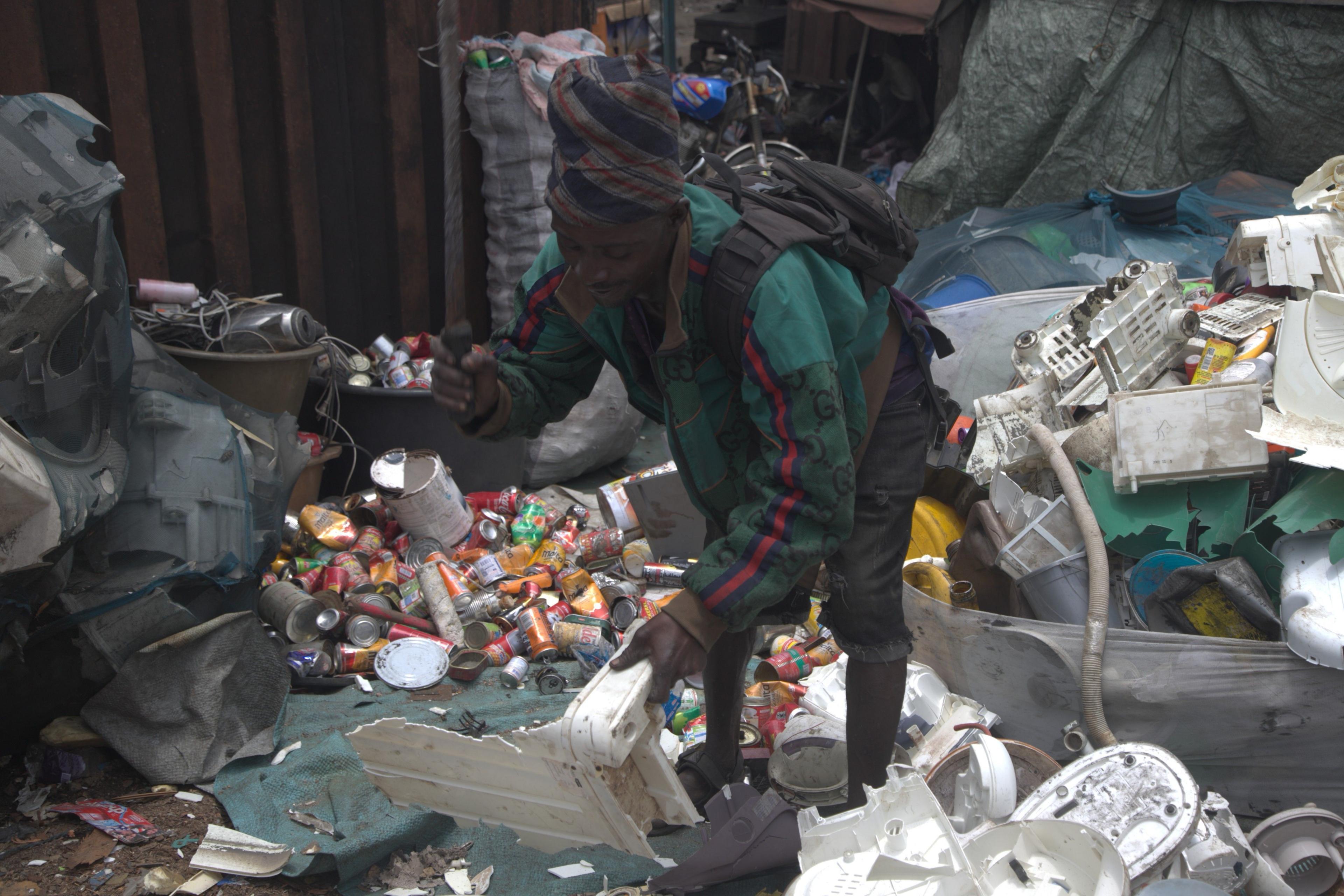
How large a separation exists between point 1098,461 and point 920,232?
11.6 feet

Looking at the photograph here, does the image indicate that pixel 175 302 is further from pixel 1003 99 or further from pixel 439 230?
pixel 1003 99

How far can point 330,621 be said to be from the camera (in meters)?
3.33

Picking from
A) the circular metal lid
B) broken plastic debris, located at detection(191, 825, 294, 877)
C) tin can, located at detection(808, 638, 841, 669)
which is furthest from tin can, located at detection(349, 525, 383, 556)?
tin can, located at detection(808, 638, 841, 669)

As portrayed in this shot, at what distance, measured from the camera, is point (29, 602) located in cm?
236

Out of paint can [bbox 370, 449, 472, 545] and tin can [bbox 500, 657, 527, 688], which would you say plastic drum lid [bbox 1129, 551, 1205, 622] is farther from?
paint can [bbox 370, 449, 472, 545]

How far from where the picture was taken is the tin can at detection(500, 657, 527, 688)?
126 inches

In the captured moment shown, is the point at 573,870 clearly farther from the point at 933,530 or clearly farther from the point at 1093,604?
the point at 933,530

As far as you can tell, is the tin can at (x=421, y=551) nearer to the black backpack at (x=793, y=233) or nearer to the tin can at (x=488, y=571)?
the tin can at (x=488, y=571)

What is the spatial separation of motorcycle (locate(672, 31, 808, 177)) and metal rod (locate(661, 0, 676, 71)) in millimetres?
177

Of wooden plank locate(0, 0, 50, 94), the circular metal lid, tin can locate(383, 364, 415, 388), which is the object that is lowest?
the circular metal lid

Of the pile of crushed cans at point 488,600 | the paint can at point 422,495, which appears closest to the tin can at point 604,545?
the pile of crushed cans at point 488,600

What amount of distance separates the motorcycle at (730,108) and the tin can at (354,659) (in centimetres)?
472

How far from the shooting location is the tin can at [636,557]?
3.85m

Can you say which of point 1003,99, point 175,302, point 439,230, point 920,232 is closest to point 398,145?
point 439,230
